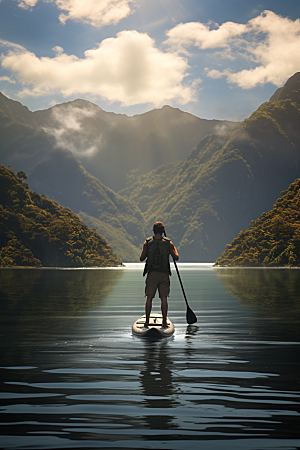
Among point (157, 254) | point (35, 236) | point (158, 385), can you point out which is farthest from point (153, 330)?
point (35, 236)

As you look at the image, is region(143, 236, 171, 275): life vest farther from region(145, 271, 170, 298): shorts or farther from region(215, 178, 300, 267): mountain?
region(215, 178, 300, 267): mountain

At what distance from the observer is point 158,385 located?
8.32m

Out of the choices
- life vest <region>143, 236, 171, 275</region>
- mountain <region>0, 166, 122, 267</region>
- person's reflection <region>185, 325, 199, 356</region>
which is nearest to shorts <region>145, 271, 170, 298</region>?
life vest <region>143, 236, 171, 275</region>

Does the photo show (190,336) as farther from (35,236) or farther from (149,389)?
(35,236)

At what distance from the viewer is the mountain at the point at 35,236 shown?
15112 centimetres

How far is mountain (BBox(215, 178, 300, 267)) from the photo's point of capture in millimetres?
141250

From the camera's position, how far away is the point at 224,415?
6.77m

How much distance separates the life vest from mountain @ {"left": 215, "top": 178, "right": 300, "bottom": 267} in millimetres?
129167

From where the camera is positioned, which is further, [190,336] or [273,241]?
[273,241]

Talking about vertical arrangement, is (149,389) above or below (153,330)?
above

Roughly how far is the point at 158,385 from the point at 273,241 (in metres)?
149

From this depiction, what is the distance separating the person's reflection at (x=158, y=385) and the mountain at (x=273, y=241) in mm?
131773

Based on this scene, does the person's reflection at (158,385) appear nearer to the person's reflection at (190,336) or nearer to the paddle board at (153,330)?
the person's reflection at (190,336)

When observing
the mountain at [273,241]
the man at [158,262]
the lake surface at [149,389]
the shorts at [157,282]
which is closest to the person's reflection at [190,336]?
the lake surface at [149,389]
